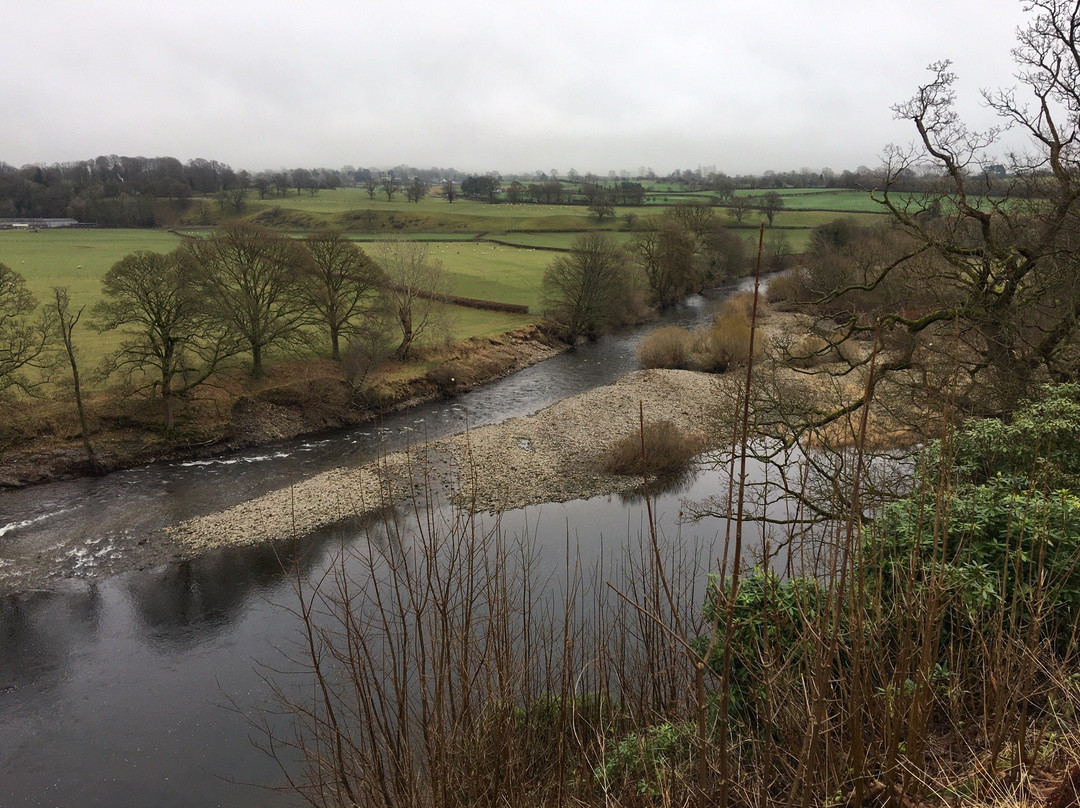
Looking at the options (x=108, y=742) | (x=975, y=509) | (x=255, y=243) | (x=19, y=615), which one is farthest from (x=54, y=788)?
(x=255, y=243)

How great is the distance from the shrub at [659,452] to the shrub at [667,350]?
13.1 m

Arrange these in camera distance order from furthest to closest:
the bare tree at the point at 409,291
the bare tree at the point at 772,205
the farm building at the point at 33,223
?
the bare tree at the point at 772,205
the farm building at the point at 33,223
the bare tree at the point at 409,291

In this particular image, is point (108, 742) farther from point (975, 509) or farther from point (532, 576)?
point (975, 509)

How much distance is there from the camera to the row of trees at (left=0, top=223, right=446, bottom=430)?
26859 mm

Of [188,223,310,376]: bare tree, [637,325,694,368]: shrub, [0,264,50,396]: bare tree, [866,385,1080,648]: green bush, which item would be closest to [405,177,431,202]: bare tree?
[637,325,694,368]: shrub

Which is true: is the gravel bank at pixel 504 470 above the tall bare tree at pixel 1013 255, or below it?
below

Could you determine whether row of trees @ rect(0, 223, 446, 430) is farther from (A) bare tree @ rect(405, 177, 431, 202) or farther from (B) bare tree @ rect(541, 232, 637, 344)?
(A) bare tree @ rect(405, 177, 431, 202)

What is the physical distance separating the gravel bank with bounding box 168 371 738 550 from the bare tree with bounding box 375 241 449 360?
10194 mm

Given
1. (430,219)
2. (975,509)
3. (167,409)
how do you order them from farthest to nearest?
(430,219) → (167,409) → (975,509)

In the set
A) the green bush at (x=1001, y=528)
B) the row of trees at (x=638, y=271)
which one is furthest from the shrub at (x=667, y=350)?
the green bush at (x=1001, y=528)

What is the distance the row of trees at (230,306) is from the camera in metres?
26.9

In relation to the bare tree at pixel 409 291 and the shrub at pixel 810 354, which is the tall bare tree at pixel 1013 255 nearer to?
the shrub at pixel 810 354

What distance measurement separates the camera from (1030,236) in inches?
546

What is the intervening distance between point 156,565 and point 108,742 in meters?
7.45
